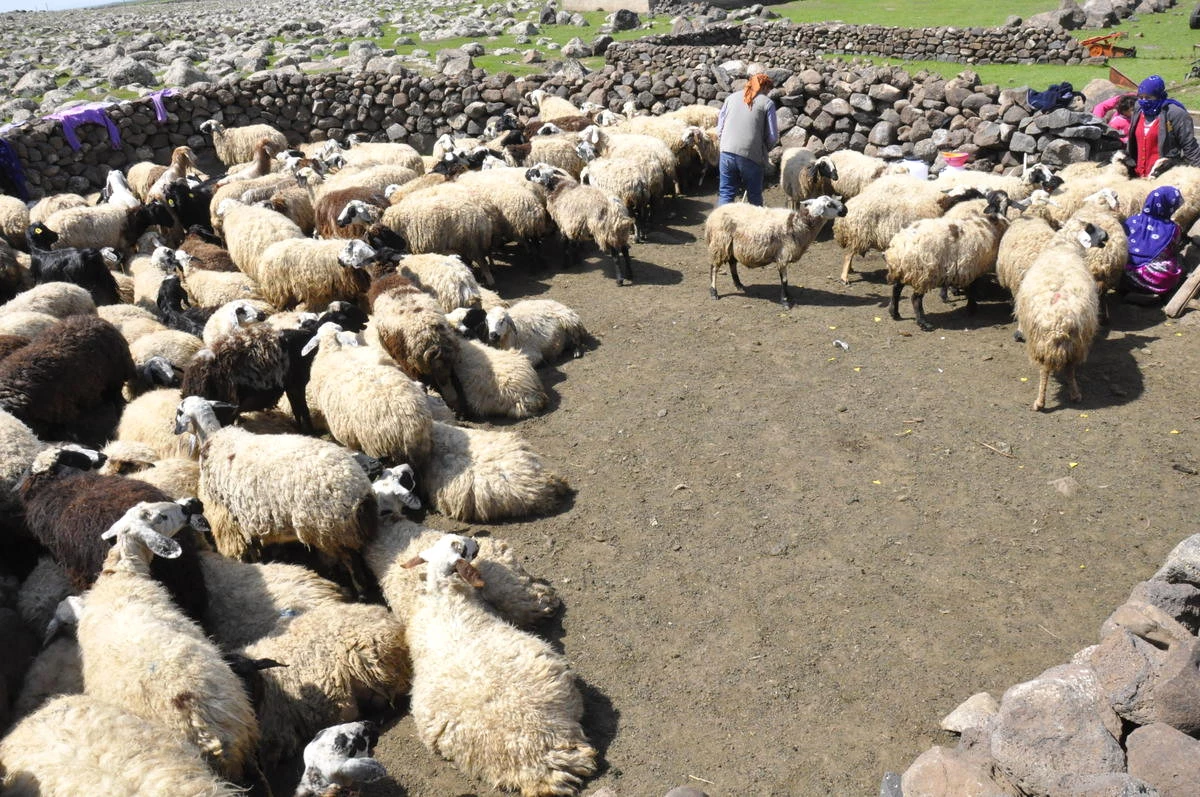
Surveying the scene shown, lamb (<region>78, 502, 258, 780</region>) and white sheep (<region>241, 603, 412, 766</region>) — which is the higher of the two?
lamb (<region>78, 502, 258, 780</region>)

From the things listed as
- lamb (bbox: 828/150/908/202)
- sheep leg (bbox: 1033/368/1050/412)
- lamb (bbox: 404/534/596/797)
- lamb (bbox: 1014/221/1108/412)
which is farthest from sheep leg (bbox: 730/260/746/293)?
lamb (bbox: 404/534/596/797)

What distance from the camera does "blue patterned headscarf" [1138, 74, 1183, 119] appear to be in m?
10.6

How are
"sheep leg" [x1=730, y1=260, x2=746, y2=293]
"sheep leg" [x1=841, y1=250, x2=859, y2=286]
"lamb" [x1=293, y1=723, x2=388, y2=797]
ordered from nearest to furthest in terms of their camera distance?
"lamb" [x1=293, y1=723, x2=388, y2=797]
"sheep leg" [x1=730, y1=260, x2=746, y2=293]
"sheep leg" [x1=841, y1=250, x2=859, y2=286]

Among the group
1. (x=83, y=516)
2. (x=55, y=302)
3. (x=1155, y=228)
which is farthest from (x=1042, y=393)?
(x=55, y=302)

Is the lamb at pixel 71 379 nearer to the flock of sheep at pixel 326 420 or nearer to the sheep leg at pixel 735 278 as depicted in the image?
the flock of sheep at pixel 326 420

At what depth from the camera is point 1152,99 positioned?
10703 millimetres

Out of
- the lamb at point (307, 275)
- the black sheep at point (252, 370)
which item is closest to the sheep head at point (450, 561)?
the black sheep at point (252, 370)

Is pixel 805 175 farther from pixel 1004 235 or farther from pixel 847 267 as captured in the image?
pixel 1004 235

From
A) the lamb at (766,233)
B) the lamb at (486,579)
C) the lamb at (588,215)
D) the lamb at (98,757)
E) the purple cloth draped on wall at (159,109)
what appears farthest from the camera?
the purple cloth draped on wall at (159,109)

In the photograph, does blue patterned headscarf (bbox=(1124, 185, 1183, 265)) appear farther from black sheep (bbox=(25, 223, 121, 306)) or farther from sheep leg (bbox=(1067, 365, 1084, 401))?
black sheep (bbox=(25, 223, 121, 306))

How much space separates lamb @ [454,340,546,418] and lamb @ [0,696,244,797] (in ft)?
14.3

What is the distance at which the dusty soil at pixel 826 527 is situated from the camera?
485 centimetres

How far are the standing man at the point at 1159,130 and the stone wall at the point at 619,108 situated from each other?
0.75 m

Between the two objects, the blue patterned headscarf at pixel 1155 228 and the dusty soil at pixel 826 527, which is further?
the blue patterned headscarf at pixel 1155 228
